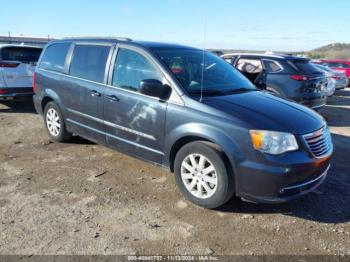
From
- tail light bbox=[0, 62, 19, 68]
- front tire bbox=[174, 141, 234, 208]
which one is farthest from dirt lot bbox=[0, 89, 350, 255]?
tail light bbox=[0, 62, 19, 68]

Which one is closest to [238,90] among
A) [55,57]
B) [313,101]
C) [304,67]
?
[55,57]

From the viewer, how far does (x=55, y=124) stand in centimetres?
618

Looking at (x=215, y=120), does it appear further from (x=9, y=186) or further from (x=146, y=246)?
(x=9, y=186)

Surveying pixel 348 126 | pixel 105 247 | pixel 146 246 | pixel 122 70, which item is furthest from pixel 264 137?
pixel 348 126

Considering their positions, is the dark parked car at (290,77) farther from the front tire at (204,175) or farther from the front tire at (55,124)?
the front tire at (204,175)

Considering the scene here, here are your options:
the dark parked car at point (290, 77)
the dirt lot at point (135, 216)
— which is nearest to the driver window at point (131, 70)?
the dirt lot at point (135, 216)

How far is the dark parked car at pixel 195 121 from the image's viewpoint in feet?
11.8

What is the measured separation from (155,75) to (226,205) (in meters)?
1.79

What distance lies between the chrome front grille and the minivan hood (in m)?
0.06

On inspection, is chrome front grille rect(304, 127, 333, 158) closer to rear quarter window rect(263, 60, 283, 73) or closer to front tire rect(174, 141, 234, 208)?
front tire rect(174, 141, 234, 208)

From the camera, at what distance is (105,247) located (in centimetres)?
324

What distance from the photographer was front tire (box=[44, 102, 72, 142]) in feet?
19.7

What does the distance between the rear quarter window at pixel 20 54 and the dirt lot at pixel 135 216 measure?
4090mm

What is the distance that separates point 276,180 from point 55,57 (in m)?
4.35
